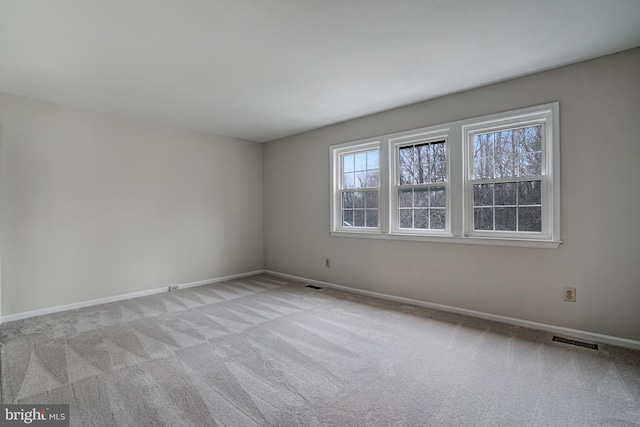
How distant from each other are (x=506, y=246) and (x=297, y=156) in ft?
11.3

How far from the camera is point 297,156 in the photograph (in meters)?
5.18

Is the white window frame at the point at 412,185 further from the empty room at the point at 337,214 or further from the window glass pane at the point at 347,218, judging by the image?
the window glass pane at the point at 347,218

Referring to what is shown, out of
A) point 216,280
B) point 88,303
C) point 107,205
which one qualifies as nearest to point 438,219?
point 216,280

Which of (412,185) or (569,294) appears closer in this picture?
(569,294)

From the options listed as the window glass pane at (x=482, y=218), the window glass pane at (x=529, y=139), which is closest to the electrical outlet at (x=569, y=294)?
the window glass pane at (x=482, y=218)

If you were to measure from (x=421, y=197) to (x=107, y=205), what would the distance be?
13.9 feet

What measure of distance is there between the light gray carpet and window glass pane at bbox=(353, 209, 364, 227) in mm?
1449

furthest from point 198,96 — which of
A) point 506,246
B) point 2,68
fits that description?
point 506,246

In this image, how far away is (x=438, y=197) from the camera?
3.67m

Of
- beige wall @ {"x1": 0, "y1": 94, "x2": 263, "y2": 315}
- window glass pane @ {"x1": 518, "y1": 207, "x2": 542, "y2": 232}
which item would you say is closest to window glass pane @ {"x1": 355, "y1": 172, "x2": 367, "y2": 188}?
window glass pane @ {"x1": 518, "y1": 207, "x2": 542, "y2": 232}

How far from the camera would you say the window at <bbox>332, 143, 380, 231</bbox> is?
4.30m

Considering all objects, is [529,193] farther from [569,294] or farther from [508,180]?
[569,294]

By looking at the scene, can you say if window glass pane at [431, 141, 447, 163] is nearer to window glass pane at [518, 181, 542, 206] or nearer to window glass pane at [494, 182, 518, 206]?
window glass pane at [494, 182, 518, 206]

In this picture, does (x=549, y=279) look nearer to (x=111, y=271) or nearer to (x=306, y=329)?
(x=306, y=329)
